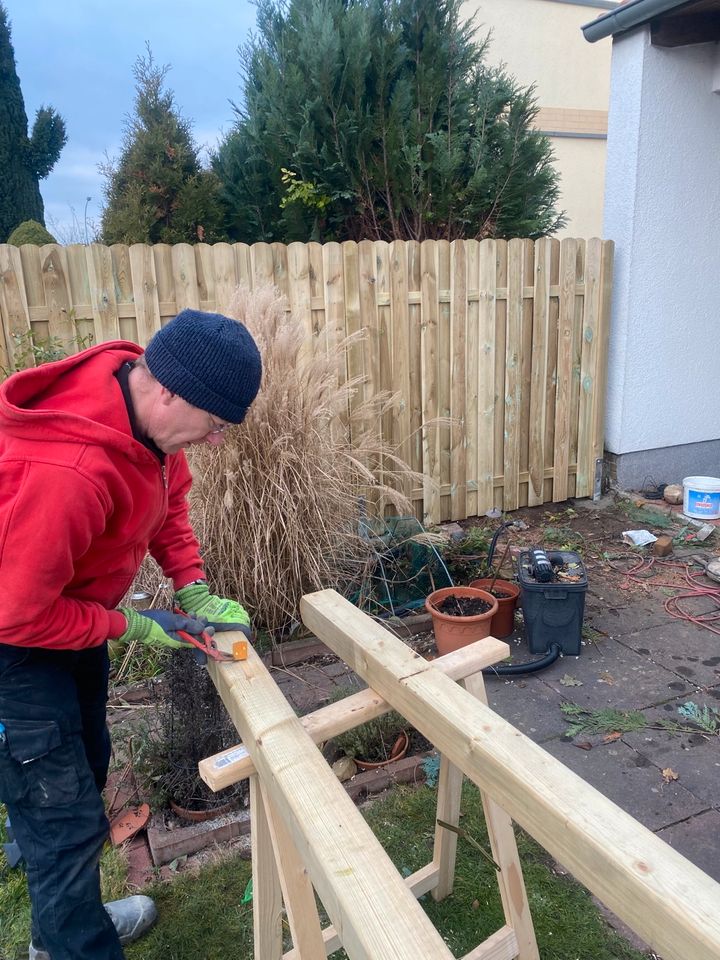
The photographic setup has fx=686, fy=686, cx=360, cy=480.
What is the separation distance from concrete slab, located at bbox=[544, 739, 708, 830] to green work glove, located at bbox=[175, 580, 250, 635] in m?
1.47

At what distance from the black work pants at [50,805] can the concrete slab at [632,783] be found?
1.77 metres

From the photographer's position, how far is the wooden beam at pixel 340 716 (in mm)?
1555

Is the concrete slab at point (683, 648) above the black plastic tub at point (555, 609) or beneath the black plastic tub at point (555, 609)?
beneath

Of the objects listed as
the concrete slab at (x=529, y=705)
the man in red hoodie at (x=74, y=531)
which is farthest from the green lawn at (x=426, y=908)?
the concrete slab at (x=529, y=705)

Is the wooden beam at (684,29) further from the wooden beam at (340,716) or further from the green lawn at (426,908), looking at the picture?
the green lawn at (426,908)

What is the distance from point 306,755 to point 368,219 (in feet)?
20.7

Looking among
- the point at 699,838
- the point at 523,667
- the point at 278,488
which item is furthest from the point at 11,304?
the point at 699,838

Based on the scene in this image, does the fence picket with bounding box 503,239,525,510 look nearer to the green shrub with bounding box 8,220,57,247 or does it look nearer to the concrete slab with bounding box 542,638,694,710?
the concrete slab with bounding box 542,638,694,710

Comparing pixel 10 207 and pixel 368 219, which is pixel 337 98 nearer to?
pixel 368 219

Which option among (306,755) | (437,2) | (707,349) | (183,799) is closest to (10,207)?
(437,2)

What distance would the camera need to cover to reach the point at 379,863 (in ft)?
3.79

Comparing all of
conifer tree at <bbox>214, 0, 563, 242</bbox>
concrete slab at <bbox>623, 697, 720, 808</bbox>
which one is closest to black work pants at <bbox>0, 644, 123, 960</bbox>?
concrete slab at <bbox>623, 697, 720, 808</bbox>

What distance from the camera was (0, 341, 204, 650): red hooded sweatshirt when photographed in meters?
1.39

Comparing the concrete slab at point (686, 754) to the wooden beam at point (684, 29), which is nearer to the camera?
the concrete slab at point (686, 754)
